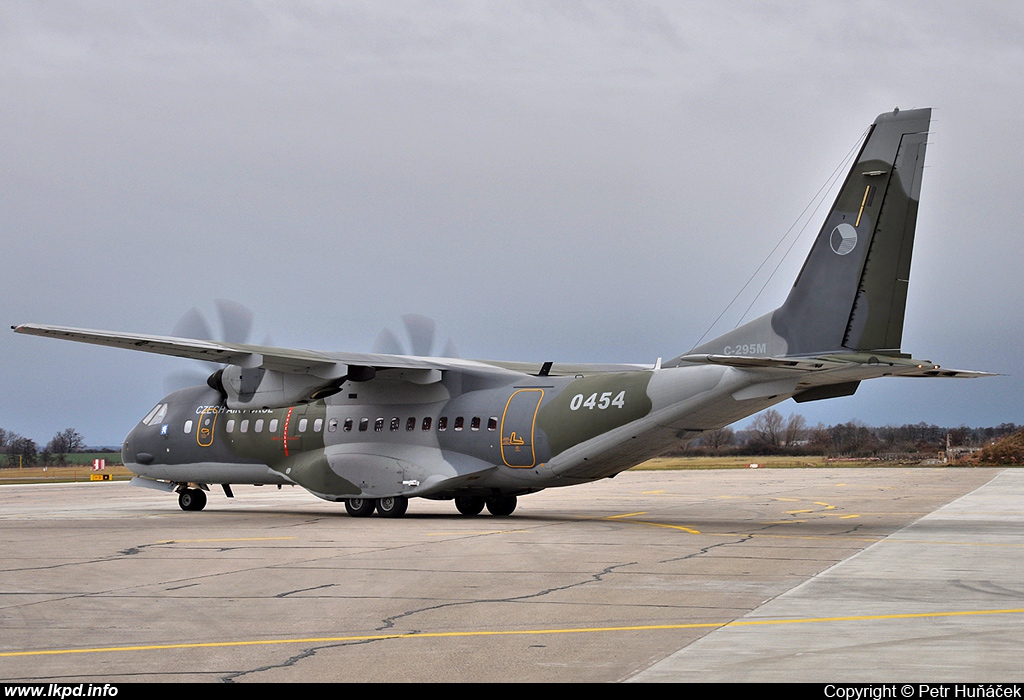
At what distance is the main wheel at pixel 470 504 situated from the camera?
24250 mm

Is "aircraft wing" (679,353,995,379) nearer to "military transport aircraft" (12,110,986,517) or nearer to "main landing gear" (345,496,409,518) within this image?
Answer: "military transport aircraft" (12,110,986,517)

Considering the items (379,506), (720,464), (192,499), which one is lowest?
(192,499)

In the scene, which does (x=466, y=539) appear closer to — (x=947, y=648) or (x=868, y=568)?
(x=868, y=568)

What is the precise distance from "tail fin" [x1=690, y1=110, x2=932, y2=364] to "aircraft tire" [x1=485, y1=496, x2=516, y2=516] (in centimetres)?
759

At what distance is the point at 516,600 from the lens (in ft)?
35.5

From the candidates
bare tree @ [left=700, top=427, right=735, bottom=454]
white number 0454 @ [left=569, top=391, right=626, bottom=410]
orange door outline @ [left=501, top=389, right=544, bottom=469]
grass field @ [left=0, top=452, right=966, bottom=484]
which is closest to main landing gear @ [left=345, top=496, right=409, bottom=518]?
orange door outline @ [left=501, top=389, right=544, bottom=469]

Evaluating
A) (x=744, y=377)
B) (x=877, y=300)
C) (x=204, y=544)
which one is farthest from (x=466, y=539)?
(x=877, y=300)

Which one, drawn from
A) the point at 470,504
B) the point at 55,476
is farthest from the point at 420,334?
the point at 55,476

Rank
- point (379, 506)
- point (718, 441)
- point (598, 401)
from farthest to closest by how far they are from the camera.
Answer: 1. point (718, 441)
2. point (379, 506)
3. point (598, 401)

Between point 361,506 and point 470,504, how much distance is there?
2452 millimetres

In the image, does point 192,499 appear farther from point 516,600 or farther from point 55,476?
point 55,476

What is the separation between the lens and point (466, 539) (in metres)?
17.9
